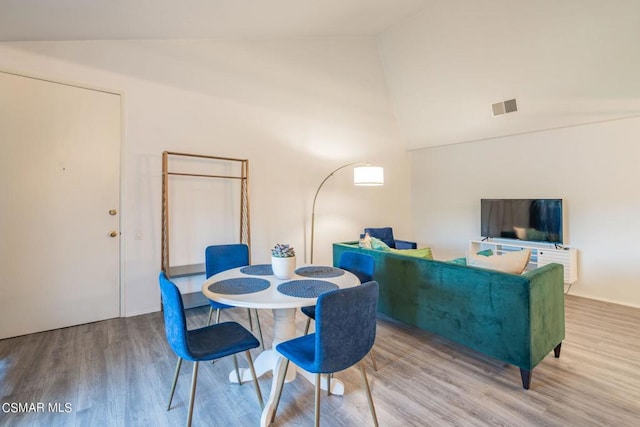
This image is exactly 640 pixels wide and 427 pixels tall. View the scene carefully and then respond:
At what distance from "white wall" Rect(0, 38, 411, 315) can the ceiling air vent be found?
1823mm

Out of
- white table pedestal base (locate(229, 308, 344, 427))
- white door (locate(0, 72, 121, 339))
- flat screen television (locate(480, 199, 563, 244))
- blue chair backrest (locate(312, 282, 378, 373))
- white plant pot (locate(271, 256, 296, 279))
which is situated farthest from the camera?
flat screen television (locate(480, 199, 563, 244))

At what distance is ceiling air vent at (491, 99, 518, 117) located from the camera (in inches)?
168

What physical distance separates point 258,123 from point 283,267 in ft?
8.79

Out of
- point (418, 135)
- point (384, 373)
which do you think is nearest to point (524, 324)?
point (384, 373)

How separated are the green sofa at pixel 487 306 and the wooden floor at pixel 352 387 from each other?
19cm

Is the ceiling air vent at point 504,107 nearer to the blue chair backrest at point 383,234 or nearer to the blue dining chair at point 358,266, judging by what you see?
the blue chair backrest at point 383,234

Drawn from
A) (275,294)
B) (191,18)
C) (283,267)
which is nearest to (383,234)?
(283,267)

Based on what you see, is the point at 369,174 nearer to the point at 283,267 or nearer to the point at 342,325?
the point at 283,267

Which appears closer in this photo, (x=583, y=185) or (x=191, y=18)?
(x=191, y=18)

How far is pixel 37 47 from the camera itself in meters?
2.87

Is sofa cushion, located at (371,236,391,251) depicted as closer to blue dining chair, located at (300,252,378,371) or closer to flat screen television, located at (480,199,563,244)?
blue dining chair, located at (300,252,378,371)

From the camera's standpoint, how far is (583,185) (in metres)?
4.15

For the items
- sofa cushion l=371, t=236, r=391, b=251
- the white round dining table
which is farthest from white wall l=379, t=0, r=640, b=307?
the white round dining table

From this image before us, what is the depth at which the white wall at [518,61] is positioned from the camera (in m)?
3.19
